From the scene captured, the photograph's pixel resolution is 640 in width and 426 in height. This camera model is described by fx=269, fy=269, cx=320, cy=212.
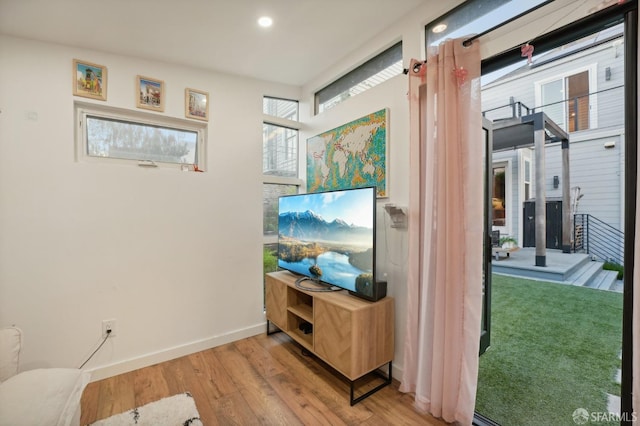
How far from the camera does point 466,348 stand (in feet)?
→ 4.85

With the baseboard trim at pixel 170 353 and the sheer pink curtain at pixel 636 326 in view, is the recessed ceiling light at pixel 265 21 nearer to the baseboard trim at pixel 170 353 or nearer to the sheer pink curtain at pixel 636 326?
the sheer pink curtain at pixel 636 326

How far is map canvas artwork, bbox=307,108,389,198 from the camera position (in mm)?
2127

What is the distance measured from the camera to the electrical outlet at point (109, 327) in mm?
2172

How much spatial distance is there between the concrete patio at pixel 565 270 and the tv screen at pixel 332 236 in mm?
3314

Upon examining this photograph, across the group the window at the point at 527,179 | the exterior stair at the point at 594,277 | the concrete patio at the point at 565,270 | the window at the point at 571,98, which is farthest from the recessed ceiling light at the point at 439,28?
the window at the point at 527,179

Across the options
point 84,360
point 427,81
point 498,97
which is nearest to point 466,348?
point 427,81

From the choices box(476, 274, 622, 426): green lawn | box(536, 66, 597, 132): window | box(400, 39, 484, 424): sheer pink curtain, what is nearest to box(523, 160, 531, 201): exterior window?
box(536, 66, 597, 132): window

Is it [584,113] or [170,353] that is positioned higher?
[584,113]

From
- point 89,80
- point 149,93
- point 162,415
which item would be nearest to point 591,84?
point 149,93

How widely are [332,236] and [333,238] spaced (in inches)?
0.7

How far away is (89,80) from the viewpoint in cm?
214

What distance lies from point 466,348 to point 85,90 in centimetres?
321

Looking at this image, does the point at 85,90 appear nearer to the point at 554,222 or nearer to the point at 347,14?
the point at 347,14

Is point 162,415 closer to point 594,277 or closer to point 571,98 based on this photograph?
point 594,277
